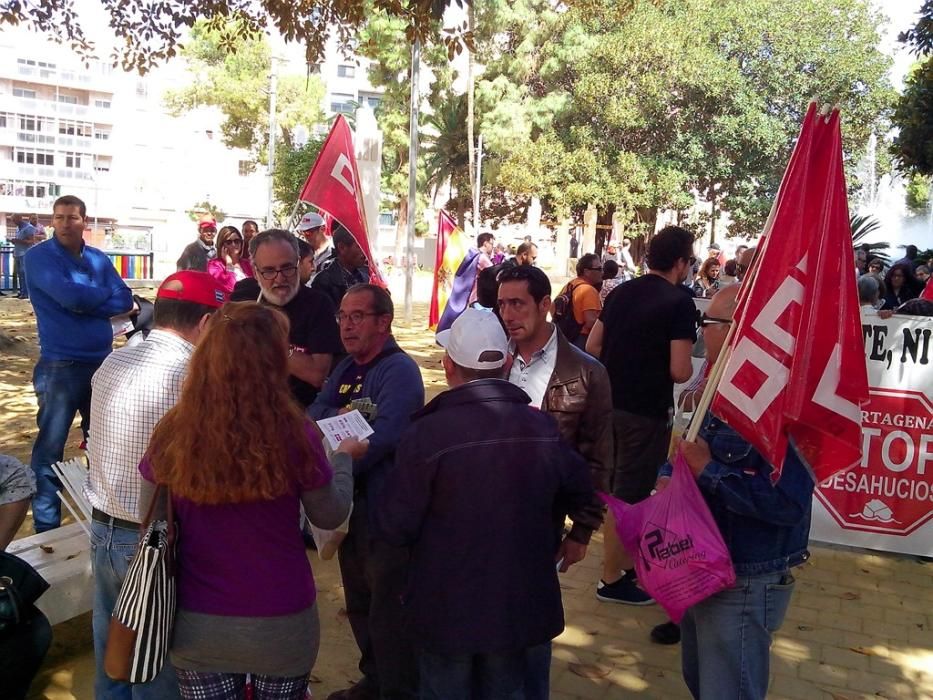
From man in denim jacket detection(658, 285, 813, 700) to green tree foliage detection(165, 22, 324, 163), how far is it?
46782 mm

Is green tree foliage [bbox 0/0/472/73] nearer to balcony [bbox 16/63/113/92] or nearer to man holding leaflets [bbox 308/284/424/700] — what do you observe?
man holding leaflets [bbox 308/284/424/700]

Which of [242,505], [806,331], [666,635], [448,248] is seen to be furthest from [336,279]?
[448,248]

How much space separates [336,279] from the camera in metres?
6.43

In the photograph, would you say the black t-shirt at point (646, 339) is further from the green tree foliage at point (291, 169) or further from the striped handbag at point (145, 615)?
the green tree foliage at point (291, 169)

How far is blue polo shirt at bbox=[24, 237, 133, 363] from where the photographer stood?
5254 millimetres

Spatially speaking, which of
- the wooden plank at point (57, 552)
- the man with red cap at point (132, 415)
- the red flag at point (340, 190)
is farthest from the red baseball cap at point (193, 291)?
the red flag at point (340, 190)

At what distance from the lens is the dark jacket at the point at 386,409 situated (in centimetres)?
345

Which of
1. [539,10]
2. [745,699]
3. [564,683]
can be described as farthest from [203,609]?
[539,10]

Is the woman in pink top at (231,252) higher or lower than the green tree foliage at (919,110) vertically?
lower

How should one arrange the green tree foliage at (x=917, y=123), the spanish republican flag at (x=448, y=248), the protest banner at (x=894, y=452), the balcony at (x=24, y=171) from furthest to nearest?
the balcony at (x=24, y=171), the spanish republican flag at (x=448, y=248), the green tree foliage at (x=917, y=123), the protest banner at (x=894, y=452)

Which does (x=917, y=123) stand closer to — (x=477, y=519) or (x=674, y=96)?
(x=477, y=519)

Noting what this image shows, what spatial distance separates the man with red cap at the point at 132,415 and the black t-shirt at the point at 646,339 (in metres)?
2.54

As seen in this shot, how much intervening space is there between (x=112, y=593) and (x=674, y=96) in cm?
3717

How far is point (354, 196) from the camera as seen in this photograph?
256 inches
